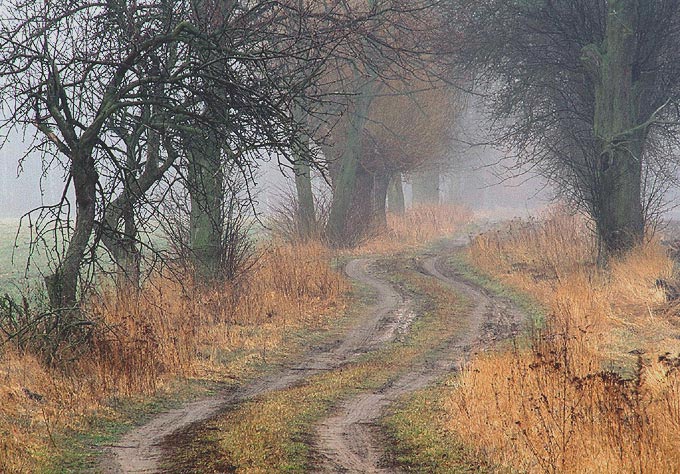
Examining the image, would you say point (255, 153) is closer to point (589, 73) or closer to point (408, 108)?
point (589, 73)

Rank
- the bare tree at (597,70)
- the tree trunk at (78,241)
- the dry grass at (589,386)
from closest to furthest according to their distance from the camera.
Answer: the dry grass at (589,386), the tree trunk at (78,241), the bare tree at (597,70)

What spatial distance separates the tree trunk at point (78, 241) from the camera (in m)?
9.25

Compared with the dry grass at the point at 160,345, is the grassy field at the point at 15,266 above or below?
above

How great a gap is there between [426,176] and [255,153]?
3348 centimetres

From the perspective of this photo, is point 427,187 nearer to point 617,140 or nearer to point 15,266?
point 15,266

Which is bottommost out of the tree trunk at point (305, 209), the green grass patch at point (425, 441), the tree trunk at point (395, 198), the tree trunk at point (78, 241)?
the green grass patch at point (425, 441)

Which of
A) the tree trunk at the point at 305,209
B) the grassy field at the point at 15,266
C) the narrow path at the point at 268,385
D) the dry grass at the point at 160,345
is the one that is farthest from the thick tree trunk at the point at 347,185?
the grassy field at the point at 15,266

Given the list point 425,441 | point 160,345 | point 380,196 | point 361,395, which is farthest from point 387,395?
point 380,196

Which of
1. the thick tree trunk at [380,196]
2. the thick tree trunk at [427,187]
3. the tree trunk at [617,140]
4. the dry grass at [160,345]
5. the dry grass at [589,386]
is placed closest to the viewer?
the dry grass at [589,386]

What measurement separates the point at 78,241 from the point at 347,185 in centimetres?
1581

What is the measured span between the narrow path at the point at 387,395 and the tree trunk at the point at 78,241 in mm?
3647

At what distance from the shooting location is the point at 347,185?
24.7 meters

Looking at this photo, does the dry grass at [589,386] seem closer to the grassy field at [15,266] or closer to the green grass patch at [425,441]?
the green grass patch at [425,441]

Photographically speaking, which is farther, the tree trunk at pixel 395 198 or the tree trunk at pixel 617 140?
the tree trunk at pixel 395 198
